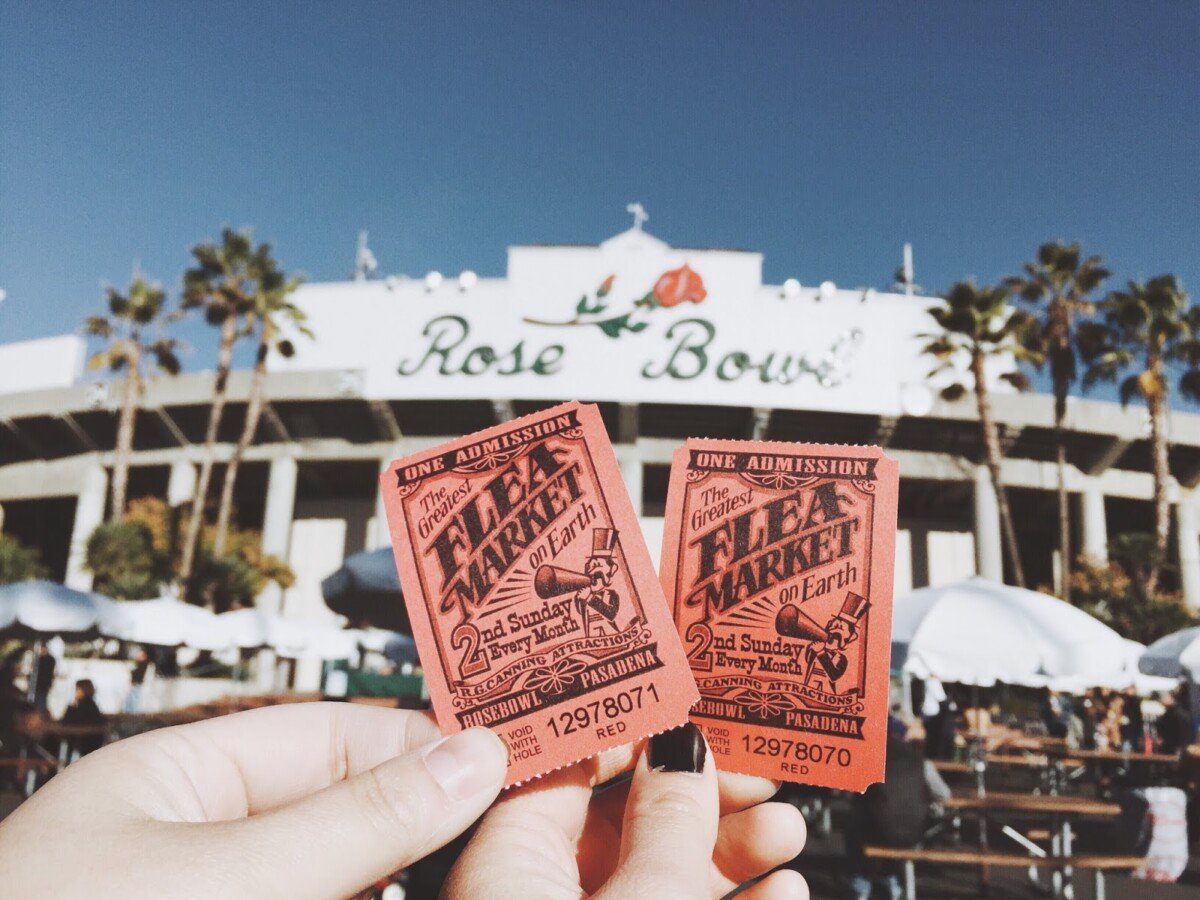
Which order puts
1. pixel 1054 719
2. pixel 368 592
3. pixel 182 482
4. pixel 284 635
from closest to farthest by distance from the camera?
pixel 368 592 < pixel 284 635 < pixel 1054 719 < pixel 182 482

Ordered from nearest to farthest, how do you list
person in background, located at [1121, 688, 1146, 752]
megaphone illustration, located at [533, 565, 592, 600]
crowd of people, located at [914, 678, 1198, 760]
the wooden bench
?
megaphone illustration, located at [533, 565, 592, 600] → the wooden bench → crowd of people, located at [914, 678, 1198, 760] → person in background, located at [1121, 688, 1146, 752]

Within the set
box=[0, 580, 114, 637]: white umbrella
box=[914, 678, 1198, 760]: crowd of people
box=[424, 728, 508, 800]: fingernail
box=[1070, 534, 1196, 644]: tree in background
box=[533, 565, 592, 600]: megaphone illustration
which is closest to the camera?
box=[424, 728, 508, 800]: fingernail

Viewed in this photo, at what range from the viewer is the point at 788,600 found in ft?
4.74

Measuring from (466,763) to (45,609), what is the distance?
40.2ft

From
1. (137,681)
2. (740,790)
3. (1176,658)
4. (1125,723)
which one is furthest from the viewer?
(137,681)

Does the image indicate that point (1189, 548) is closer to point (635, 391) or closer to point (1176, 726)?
point (635, 391)

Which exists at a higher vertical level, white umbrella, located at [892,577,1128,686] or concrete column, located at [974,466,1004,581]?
white umbrella, located at [892,577,1128,686]

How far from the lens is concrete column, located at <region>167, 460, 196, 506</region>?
3272cm

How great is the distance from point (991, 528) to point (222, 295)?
2615cm

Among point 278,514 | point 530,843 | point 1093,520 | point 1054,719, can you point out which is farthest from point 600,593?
point 1093,520

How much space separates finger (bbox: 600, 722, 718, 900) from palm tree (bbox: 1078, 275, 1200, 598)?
27743 mm

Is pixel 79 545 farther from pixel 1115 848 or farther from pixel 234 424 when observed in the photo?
pixel 1115 848

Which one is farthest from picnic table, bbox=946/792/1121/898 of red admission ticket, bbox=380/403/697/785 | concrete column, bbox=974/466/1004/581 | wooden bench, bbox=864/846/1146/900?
concrete column, bbox=974/466/1004/581

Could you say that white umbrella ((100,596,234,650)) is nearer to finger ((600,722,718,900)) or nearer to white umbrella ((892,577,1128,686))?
white umbrella ((892,577,1128,686))
